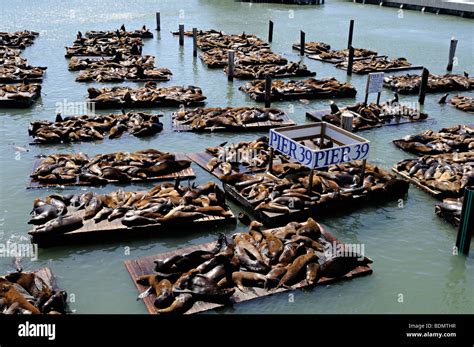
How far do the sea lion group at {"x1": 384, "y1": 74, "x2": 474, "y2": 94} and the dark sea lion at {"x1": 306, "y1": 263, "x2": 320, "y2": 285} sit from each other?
50.2 feet

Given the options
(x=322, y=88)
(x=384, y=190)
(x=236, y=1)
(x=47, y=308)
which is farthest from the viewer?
(x=236, y=1)

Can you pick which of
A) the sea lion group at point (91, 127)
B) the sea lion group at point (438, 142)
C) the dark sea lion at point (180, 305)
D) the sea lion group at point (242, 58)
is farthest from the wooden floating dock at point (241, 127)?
the sea lion group at point (242, 58)

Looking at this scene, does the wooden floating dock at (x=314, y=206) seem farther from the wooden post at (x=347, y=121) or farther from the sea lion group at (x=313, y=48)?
the sea lion group at (x=313, y=48)

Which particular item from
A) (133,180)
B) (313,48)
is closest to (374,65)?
(313,48)

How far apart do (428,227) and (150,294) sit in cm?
610

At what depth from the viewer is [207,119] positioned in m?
16.3

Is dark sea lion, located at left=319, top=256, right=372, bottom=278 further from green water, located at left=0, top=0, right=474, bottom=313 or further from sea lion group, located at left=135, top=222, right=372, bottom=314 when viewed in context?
green water, located at left=0, top=0, right=474, bottom=313

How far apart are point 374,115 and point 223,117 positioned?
205 inches

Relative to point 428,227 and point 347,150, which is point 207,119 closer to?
point 347,150

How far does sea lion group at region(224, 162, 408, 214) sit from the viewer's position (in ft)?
34.3

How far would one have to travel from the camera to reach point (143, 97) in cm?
1867
